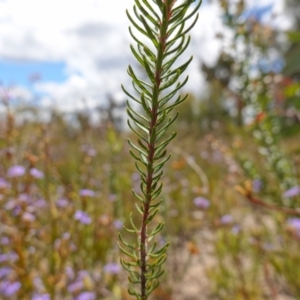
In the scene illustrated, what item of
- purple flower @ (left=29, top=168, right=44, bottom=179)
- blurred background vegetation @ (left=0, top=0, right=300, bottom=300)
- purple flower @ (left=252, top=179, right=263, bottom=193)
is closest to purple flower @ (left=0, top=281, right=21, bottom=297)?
blurred background vegetation @ (left=0, top=0, right=300, bottom=300)

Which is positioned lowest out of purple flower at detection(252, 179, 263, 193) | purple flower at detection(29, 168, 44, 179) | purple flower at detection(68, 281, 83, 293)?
purple flower at detection(68, 281, 83, 293)

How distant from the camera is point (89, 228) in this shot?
257 cm

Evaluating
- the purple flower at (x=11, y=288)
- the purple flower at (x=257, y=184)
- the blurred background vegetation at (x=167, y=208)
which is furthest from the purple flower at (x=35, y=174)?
the purple flower at (x=257, y=184)

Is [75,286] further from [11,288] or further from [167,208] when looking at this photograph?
[167,208]

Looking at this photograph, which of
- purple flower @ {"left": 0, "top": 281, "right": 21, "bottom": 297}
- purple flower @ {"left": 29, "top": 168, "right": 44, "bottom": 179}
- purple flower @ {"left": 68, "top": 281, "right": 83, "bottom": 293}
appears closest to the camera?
purple flower @ {"left": 29, "top": 168, "right": 44, "bottom": 179}

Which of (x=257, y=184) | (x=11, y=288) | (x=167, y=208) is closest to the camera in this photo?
(x=11, y=288)

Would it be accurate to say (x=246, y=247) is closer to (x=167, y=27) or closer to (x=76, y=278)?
(x=76, y=278)

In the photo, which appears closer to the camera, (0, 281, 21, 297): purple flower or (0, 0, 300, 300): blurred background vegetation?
(0, 0, 300, 300): blurred background vegetation

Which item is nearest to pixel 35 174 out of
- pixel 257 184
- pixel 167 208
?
pixel 167 208

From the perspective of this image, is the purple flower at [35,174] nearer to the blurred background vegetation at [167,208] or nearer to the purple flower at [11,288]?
the blurred background vegetation at [167,208]

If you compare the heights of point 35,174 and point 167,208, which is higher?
point 35,174

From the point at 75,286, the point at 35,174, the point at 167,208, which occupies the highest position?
the point at 35,174

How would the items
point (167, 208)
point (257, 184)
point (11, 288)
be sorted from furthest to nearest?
1. point (167, 208)
2. point (257, 184)
3. point (11, 288)

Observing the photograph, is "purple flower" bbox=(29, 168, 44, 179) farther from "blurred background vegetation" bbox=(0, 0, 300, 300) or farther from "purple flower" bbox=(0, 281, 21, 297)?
"purple flower" bbox=(0, 281, 21, 297)
